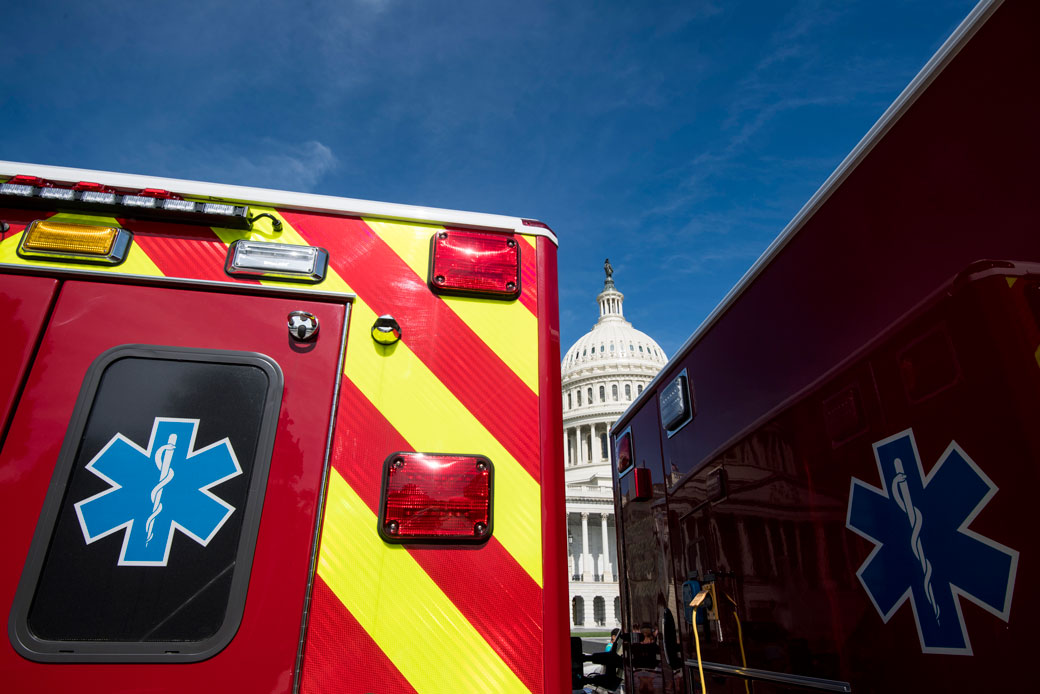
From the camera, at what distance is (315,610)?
1563 millimetres

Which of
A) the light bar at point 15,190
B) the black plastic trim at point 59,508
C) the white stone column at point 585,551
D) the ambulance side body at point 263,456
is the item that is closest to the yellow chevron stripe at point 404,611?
the ambulance side body at point 263,456

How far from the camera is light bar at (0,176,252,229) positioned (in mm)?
1883

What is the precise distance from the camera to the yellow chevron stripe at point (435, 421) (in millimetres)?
1732

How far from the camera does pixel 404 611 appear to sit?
62.9 inches

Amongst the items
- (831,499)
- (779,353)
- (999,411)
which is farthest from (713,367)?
(999,411)

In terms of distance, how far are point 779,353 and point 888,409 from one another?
606 mm

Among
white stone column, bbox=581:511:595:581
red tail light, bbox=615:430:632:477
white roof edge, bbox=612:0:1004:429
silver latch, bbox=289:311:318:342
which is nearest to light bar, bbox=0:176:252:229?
silver latch, bbox=289:311:318:342

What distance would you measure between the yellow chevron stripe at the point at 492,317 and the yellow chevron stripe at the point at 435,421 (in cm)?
21

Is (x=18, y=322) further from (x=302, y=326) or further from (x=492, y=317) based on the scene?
(x=492, y=317)

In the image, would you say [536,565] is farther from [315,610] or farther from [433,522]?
[315,610]

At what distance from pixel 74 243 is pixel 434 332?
3.57 feet

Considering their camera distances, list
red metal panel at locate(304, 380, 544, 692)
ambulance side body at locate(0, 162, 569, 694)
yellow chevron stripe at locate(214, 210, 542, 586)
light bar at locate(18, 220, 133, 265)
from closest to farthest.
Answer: ambulance side body at locate(0, 162, 569, 694) < red metal panel at locate(304, 380, 544, 692) < yellow chevron stripe at locate(214, 210, 542, 586) < light bar at locate(18, 220, 133, 265)

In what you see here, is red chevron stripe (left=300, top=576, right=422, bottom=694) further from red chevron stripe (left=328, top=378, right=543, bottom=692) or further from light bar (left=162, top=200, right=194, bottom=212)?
light bar (left=162, top=200, right=194, bottom=212)

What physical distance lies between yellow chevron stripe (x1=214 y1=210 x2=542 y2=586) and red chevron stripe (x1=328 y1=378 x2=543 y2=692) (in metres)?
0.05
